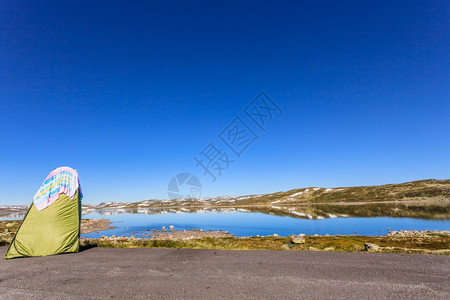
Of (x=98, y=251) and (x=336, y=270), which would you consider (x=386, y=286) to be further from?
(x=98, y=251)

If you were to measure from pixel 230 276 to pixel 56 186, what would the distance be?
1260 centimetres

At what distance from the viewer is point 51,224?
13562 mm

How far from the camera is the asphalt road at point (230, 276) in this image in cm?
734

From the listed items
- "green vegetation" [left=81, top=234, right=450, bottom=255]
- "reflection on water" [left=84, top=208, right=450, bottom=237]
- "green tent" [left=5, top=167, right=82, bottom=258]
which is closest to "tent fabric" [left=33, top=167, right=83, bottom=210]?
"green tent" [left=5, top=167, right=82, bottom=258]

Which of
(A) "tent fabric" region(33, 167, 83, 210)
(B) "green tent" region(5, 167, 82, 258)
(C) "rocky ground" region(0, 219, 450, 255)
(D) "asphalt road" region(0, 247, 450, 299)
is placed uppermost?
(A) "tent fabric" region(33, 167, 83, 210)

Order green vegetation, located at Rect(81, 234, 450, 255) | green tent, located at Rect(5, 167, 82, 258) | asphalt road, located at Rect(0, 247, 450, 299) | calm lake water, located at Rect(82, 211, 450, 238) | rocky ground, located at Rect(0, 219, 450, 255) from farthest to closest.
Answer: calm lake water, located at Rect(82, 211, 450, 238), rocky ground, located at Rect(0, 219, 450, 255), green vegetation, located at Rect(81, 234, 450, 255), green tent, located at Rect(5, 167, 82, 258), asphalt road, located at Rect(0, 247, 450, 299)

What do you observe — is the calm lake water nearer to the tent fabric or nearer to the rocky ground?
the rocky ground

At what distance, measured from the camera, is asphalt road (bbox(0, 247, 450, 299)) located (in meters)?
7.34

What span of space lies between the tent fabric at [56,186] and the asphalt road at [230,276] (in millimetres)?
3297

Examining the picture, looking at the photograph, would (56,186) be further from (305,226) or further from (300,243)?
(305,226)

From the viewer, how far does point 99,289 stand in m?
7.91

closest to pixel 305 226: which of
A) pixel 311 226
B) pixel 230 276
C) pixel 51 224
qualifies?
pixel 311 226

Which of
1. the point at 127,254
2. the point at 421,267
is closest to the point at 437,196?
the point at 421,267

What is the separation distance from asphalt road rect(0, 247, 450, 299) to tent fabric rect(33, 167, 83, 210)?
3.30 meters
